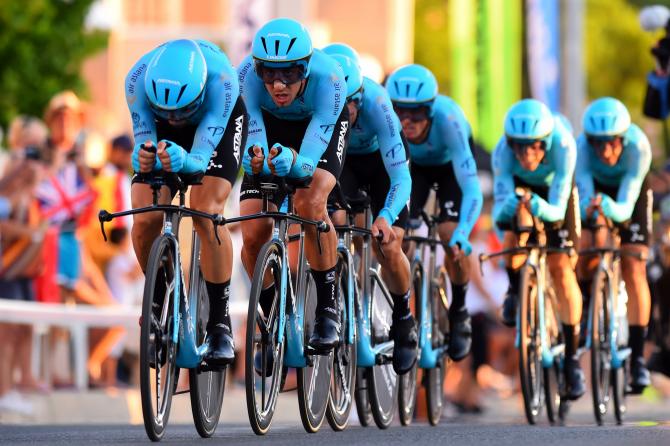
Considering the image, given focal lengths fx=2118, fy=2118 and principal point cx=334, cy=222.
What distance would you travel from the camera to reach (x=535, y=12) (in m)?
26.8

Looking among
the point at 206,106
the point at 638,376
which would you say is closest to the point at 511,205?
the point at 638,376

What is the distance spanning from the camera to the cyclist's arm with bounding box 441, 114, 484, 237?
605 inches

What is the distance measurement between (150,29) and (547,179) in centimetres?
3541

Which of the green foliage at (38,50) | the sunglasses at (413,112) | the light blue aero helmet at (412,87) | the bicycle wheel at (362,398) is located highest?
the green foliage at (38,50)

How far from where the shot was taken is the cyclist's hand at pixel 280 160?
37.7ft

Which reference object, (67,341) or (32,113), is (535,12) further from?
(67,341)

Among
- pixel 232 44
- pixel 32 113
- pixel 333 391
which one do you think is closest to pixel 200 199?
pixel 333 391

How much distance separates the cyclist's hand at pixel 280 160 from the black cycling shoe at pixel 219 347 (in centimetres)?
90

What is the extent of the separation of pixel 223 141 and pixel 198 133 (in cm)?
29

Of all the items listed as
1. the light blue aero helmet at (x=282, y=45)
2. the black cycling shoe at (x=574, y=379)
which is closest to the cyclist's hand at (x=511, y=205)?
the black cycling shoe at (x=574, y=379)

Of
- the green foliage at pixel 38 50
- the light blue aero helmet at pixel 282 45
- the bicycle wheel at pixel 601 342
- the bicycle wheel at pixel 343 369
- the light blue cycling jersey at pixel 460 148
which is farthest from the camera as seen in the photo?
the green foliage at pixel 38 50

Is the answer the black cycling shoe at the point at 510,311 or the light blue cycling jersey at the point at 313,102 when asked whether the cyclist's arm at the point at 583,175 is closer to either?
the black cycling shoe at the point at 510,311

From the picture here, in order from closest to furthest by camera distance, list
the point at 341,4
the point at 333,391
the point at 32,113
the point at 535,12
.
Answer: the point at 333,391, the point at 535,12, the point at 32,113, the point at 341,4

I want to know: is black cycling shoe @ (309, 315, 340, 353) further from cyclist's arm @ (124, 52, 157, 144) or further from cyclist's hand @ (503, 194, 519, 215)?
cyclist's hand @ (503, 194, 519, 215)
